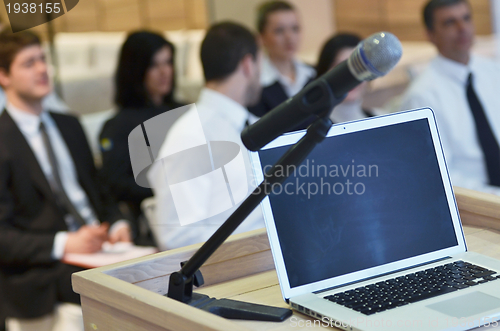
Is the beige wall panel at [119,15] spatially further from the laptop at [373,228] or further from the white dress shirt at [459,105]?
the laptop at [373,228]

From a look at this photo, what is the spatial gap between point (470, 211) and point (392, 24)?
262 centimetres

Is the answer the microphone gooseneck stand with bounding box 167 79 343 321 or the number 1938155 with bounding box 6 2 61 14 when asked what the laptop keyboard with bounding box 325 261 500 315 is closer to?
the microphone gooseneck stand with bounding box 167 79 343 321

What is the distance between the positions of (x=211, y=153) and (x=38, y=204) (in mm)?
824

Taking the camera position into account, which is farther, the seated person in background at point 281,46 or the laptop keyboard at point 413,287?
the seated person in background at point 281,46

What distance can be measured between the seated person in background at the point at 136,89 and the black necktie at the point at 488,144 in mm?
1166

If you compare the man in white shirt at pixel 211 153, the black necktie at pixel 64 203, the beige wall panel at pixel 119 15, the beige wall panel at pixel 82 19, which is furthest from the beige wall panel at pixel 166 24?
the black necktie at pixel 64 203

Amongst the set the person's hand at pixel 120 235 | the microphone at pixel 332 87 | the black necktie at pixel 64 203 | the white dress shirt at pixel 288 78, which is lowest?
the person's hand at pixel 120 235

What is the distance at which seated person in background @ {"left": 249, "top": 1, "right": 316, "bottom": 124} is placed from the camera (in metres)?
2.56

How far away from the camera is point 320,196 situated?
677 millimetres

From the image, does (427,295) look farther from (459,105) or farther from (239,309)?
(459,105)

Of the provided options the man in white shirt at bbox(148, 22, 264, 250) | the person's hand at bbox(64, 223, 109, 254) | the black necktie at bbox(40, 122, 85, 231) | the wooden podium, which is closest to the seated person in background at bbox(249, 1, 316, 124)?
the man in white shirt at bbox(148, 22, 264, 250)

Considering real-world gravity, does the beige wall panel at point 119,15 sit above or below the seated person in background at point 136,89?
above

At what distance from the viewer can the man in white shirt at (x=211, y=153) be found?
0.90 meters

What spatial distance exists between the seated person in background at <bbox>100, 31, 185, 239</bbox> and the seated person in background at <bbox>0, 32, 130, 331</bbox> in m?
0.19
